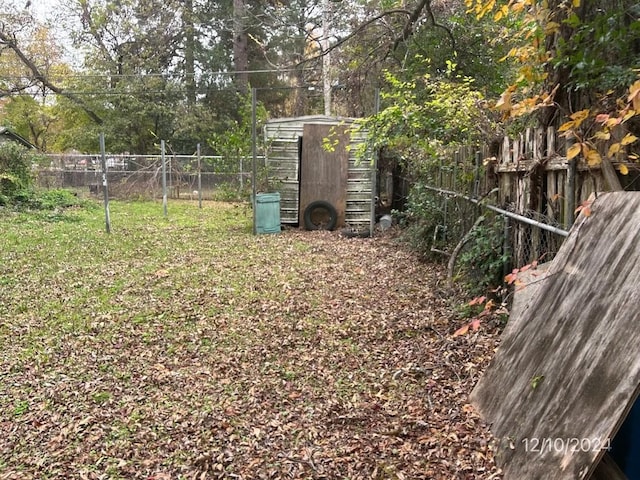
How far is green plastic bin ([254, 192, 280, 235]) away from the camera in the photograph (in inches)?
412

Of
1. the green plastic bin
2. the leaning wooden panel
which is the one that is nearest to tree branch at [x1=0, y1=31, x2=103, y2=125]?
the green plastic bin

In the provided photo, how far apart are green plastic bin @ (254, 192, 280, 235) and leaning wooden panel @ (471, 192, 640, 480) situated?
8.08 metres

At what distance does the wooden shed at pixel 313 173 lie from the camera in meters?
11.0

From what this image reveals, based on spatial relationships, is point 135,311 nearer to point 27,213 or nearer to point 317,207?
point 317,207

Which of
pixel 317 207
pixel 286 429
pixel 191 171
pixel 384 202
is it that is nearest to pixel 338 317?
pixel 286 429

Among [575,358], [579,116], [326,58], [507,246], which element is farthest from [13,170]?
[575,358]

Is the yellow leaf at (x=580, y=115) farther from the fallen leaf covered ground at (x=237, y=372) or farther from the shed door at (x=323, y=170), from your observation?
the shed door at (x=323, y=170)

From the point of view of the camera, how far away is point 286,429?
118 inches

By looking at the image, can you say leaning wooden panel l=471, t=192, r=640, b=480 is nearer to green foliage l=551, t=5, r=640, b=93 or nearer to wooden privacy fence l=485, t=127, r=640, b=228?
wooden privacy fence l=485, t=127, r=640, b=228

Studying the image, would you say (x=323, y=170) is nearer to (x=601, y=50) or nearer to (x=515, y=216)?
(x=515, y=216)

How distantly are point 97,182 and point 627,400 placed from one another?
2066 centimetres

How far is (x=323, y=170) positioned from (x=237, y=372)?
7.79 meters

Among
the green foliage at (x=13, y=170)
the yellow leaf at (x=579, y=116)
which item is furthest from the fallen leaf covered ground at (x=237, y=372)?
the green foliage at (x=13, y=170)

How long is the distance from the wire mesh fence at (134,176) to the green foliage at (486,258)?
1390 centimetres
